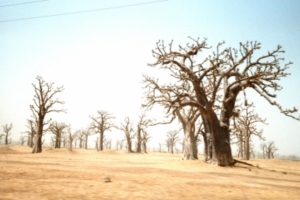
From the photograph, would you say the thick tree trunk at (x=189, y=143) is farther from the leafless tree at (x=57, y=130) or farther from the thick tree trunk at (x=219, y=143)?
the leafless tree at (x=57, y=130)

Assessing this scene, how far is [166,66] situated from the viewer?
16031mm

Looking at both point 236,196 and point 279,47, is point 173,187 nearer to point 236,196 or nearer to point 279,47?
point 236,196

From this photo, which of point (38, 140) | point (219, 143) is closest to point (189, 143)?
point (219, 143)

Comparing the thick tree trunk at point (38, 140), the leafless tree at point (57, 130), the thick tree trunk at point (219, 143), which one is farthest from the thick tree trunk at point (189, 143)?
the leafless tree at point (57, 130)

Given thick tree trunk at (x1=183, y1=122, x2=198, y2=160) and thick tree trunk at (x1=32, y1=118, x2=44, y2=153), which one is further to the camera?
thick tree trunk at (x1=32, y1=118, x2=44, y2=153)

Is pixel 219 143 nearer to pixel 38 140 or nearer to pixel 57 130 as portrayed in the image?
pixel 38 140

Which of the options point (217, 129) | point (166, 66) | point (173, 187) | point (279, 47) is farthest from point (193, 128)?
point (173, 187)

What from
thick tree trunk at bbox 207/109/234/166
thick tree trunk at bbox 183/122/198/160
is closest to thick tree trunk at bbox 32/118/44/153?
thick tree trunk at bbox 183/122/198/160

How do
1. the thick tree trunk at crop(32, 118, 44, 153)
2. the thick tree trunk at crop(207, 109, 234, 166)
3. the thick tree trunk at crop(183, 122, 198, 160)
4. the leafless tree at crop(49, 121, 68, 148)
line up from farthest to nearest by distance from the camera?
the leafless tree at crop(49, 121, 68, 148)
the thick tree trunk at crop(32, 118, 44, 153)
the thick tree trunk at crop(183, 122, 198, 160)
the thick tree trunk at crop(207, 109, 234, 166)

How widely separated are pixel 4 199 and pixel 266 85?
14732 millimetres

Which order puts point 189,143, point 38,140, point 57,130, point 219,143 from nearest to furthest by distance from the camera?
1. point 219,143
2. point 189,143
3. point 38,140
4. point 57,130

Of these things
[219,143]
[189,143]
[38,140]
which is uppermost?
[219,143]

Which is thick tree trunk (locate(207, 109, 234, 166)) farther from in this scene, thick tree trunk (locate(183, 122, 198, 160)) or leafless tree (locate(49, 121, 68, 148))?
leafless tree (locate(49, 121, 68, 148))

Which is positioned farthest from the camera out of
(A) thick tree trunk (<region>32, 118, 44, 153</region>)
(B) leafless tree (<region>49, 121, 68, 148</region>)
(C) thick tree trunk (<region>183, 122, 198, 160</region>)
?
(B) leafless tree (<region>49, 121, 68, 148</region>)
